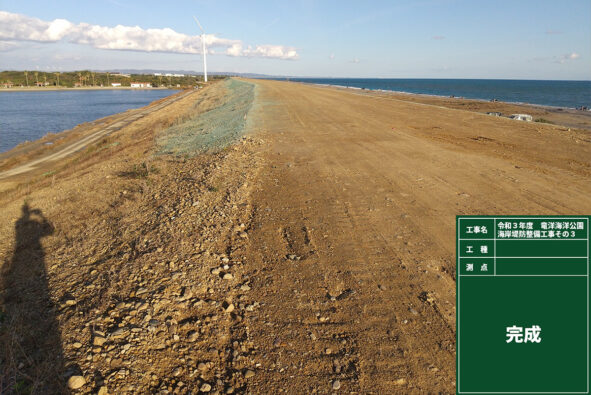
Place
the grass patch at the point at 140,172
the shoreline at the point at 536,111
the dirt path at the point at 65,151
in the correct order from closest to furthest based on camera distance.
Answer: the grass patch at the point at 140,172 < the dirt path at the point at 65,151 < the shoreline at the point at 536,111

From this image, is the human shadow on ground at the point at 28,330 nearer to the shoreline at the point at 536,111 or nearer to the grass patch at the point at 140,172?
the grass patch at the point at 140,172

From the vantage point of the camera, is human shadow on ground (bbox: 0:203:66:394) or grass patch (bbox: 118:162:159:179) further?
grass patch (bbox: 118:162:159:179)

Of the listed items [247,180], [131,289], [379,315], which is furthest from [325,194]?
[131,289]

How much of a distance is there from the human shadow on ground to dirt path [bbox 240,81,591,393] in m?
1.86

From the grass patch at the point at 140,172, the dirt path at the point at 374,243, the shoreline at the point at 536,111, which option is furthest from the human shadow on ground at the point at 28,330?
the shoreline at the point at 536,111

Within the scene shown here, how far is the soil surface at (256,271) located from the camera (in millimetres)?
3068

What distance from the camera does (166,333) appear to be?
11.3 ft

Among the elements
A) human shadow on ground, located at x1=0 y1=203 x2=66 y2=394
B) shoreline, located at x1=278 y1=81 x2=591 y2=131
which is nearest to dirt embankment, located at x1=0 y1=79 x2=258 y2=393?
human shadow on ground, located at x1=0 y1=203 x2=66 y2=394

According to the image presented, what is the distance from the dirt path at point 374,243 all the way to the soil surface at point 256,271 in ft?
0.07

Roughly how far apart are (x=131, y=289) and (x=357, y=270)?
112 inches

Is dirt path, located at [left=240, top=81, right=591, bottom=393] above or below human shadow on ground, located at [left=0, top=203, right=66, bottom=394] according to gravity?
above

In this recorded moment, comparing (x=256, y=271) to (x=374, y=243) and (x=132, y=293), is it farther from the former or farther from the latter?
(x=374, y=243)

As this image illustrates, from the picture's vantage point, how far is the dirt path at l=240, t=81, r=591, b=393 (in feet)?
10.2

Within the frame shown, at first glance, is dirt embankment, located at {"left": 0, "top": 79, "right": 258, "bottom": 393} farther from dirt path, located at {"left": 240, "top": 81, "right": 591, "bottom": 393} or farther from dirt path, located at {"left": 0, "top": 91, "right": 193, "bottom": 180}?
dirt path, located at {"left": 0, "top": 91, "right": 193, "bottom": 180}
